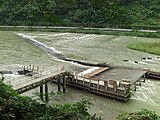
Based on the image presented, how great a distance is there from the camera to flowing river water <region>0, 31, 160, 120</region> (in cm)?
2405

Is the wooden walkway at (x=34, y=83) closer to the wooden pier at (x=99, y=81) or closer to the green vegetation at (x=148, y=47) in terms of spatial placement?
the wooden pier at (x=99, y=81)

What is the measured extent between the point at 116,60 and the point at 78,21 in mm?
42336

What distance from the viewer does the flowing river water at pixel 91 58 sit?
24.0m

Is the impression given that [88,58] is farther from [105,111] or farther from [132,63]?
[105,111]

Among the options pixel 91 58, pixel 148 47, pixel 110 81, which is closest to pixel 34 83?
pixel 110 81

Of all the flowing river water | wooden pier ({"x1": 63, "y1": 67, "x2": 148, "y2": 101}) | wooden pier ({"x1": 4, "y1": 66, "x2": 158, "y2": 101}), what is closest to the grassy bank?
the flowing river water

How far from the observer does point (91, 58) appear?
4325cm

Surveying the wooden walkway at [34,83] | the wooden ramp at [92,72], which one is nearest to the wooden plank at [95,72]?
the wooden ramp at [92,72]

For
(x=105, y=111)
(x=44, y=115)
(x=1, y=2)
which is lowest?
(x=105, y=111)

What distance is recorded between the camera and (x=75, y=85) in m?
28.4

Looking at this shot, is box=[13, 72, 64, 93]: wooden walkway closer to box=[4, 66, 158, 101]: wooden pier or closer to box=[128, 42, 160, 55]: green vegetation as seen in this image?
box=[4, 66, 158, 101]: wooden pier

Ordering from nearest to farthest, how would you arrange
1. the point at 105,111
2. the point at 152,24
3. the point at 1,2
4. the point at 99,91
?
the point at 1,2 → the point at 105,111 → the point at 99,91 → the point at 152,24

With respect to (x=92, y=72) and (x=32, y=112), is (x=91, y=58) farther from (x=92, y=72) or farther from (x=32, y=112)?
(x=32, y=112)

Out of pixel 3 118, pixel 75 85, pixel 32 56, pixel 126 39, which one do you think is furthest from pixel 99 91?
pixel 126 39
